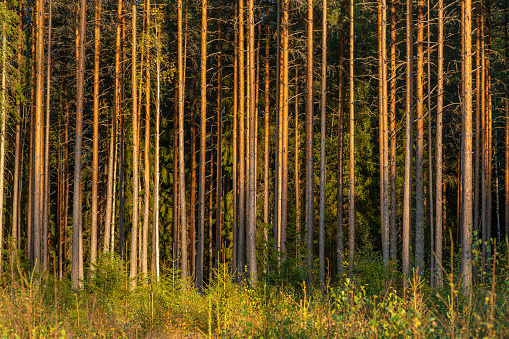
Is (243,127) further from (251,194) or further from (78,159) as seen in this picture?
(78,159)

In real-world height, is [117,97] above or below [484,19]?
below

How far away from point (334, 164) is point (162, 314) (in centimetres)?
1471

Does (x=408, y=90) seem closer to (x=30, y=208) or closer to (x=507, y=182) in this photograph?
(x=507, y=182)

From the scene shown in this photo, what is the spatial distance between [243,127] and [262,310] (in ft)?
35.6

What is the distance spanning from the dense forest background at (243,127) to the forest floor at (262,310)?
8.06ft

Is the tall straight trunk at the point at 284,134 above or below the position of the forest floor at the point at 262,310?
above

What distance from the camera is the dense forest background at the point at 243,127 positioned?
14.7 meters

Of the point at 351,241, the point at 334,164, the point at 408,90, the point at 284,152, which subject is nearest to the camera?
the point at 408,90

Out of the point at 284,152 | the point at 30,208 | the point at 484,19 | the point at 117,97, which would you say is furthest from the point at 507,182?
the point at 30,208

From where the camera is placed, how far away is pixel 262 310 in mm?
6977

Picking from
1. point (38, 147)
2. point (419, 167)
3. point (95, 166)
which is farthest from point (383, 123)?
point (38, 147)

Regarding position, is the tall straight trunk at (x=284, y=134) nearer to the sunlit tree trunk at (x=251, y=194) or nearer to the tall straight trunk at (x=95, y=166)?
the sunlit tree trunk at (x=251, y=194)

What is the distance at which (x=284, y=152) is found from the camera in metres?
15.7

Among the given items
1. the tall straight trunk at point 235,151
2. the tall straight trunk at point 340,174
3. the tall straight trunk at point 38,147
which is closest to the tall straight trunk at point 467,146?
the tall straight trunk at point 340,174
